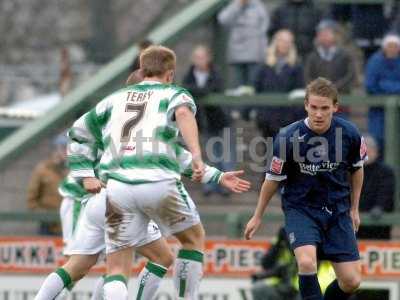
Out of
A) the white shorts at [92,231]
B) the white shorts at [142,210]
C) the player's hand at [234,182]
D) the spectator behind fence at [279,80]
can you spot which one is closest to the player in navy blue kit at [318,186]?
the player's hand at [234,182]

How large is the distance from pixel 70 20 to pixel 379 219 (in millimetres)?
22042

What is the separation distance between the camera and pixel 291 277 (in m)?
15.3

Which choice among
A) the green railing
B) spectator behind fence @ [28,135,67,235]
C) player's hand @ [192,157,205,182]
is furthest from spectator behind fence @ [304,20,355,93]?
player's hand @ [192,157,205,182]

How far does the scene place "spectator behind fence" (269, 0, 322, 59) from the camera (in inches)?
710

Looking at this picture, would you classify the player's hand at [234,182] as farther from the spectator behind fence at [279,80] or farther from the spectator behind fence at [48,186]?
the spectator behind fence at [48,186]

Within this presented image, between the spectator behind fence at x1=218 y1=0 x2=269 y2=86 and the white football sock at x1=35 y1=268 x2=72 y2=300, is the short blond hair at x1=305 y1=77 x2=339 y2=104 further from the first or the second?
the spectator behind fence at x1=218 y1=0 x2=269 y2=86

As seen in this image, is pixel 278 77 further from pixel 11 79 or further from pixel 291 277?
pixel 11 79

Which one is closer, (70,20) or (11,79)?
(11,79)

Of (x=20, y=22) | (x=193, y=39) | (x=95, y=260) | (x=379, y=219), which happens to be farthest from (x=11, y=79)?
(x=95, y=260)

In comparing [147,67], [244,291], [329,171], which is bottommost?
[244,291]

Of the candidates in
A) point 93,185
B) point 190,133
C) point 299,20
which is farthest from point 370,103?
point 190,133

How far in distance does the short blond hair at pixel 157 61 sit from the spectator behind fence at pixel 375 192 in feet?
15.2

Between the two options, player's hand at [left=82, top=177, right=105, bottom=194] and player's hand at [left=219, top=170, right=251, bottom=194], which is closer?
player's hand at [left=219, top=170, right=251, bottom=194]

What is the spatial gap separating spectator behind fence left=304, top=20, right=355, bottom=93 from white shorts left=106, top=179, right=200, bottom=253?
557 centimetres
